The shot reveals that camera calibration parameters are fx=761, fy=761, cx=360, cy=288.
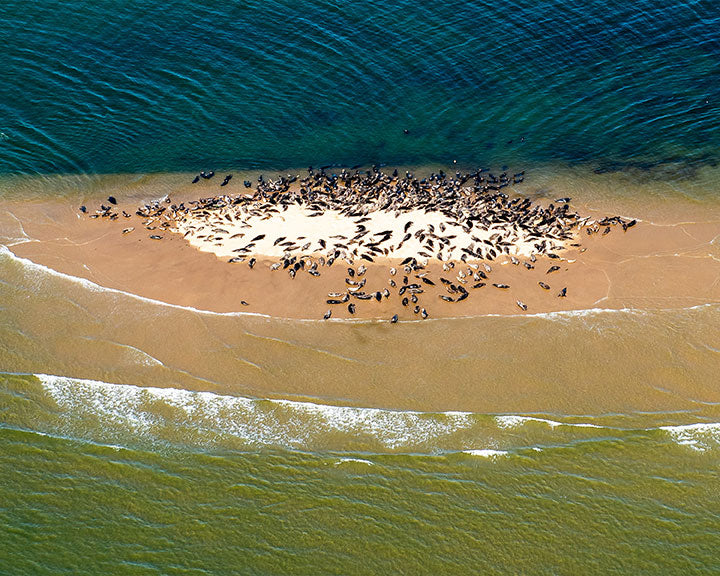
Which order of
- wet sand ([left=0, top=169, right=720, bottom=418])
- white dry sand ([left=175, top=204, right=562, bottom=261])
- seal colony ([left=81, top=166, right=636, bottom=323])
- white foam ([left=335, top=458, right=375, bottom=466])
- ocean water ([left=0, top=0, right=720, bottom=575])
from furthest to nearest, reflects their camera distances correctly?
white dry sand ([left=175, top=204, right=562, bottom=261]) → seal colony ([left=81, top=166, right=636, bottom=323]) → wet sand ([left=0, top=169, right=720, bottom=418]) → white foam ([left=335, top=458, right=375, bottom=466]) → ocean water ([left=0, top=0, right=720, bottom=575])

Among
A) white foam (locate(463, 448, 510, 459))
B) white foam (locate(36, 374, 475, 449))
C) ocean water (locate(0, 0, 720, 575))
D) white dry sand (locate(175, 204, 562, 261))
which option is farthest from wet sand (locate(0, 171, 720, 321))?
white foam (locate(463, 448, 510, 459))

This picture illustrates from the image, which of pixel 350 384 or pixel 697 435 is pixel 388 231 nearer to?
pixel 350 384

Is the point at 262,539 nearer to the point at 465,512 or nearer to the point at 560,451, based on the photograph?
the point at 465,512

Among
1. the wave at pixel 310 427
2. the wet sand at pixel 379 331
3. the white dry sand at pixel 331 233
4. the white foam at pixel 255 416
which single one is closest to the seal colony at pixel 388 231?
the white dry sand at pixel 331 233

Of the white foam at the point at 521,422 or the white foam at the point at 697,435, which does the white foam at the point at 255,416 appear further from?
the white foam at the point at 697,435

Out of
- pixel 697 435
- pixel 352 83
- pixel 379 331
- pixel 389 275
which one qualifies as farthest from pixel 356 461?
pixel 352 83

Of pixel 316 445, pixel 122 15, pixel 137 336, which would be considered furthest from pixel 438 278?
pixel 122 15

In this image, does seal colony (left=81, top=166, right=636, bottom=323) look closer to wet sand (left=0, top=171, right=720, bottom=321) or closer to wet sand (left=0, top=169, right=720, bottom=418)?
wet sand (left=0, top=171, right=720, bottom=321)
